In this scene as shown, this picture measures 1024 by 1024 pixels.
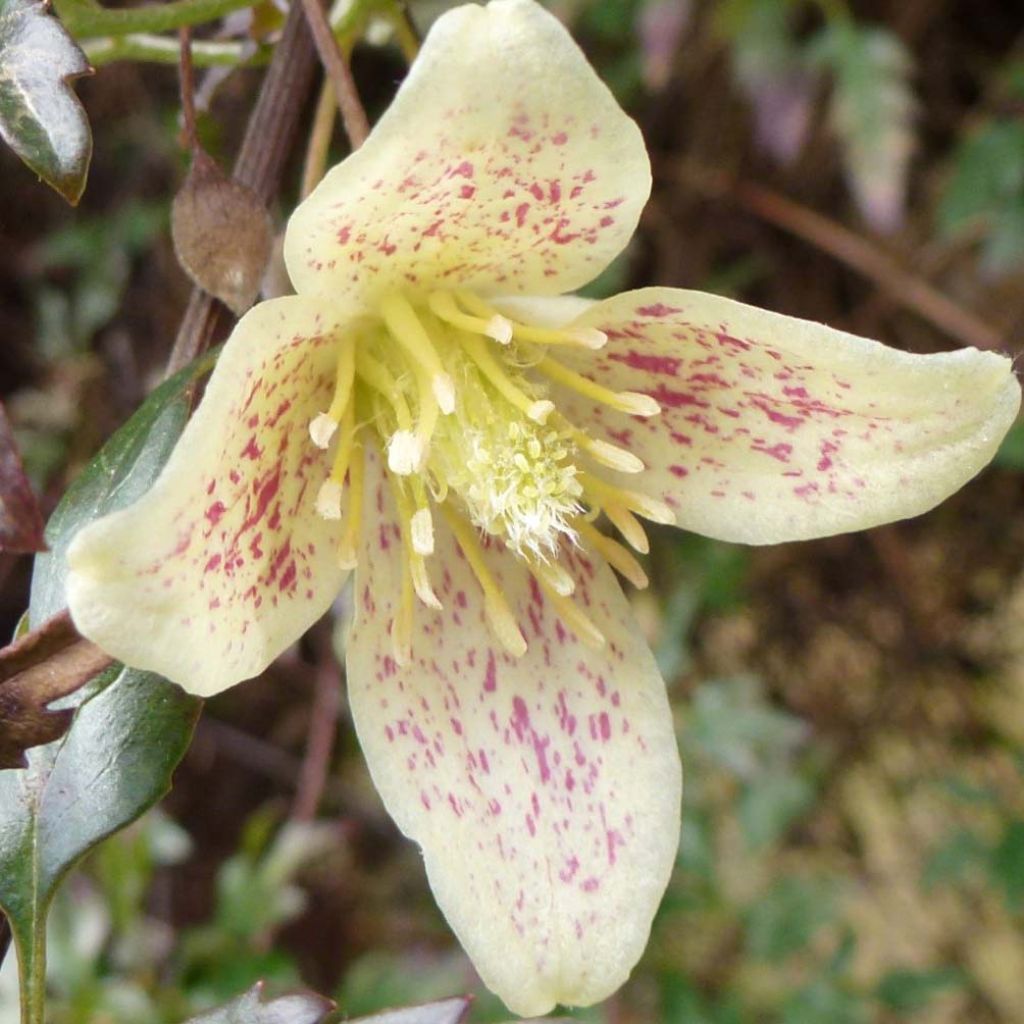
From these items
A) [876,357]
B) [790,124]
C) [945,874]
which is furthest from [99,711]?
[945,874]

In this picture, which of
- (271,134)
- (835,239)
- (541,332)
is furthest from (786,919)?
(271,134)

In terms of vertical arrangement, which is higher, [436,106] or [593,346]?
[436,106]

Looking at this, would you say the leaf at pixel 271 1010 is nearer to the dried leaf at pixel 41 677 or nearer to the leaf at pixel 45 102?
the dried leaf at pixel 41 677

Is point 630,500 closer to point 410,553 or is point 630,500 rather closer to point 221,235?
point 410,553

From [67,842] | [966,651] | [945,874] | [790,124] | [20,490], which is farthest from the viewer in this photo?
[966,651]

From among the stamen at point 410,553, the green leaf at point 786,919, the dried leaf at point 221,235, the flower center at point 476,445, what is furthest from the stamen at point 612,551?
the green leaf at point 786,919

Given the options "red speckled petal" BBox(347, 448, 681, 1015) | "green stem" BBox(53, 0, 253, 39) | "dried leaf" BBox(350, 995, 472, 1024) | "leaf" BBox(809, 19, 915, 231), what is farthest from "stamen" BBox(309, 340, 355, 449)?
"leaf" BBox(809, 19, 915, 231)

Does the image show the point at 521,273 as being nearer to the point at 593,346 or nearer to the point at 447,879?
the point at 593,346

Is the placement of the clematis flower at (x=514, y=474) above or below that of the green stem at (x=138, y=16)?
below
